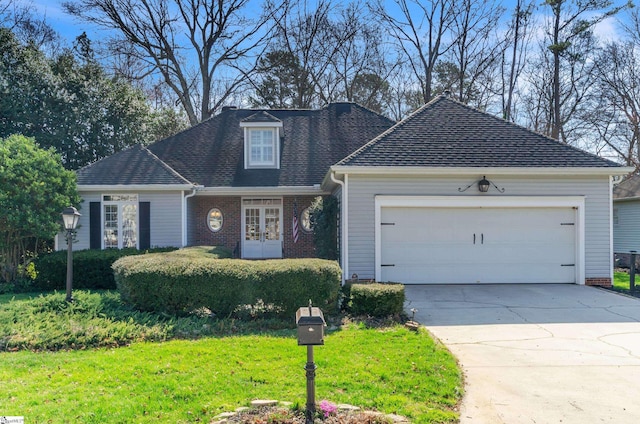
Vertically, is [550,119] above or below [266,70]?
below

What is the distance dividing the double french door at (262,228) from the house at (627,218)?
1388 cm

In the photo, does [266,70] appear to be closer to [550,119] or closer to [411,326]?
[550,119]

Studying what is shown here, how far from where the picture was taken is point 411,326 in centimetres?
654

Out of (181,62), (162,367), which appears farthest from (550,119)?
(162,367)

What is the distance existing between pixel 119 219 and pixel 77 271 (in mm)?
2484

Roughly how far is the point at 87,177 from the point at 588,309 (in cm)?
1369

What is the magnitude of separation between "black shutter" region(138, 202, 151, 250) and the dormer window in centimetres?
385

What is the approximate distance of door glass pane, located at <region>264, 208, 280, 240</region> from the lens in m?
14.7

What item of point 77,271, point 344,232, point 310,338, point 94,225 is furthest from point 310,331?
point 94,225

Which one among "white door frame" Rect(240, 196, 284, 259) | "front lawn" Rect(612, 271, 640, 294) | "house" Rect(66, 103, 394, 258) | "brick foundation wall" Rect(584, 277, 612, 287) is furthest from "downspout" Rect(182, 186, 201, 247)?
"front lawn" Rect(612, 271, 640, 294)

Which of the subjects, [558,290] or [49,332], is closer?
[49,332]

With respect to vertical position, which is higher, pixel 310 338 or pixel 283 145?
pixel 283 145

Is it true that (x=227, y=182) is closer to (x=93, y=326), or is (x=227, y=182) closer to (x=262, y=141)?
(x=262, y=141)

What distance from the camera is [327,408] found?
3.54 metres
